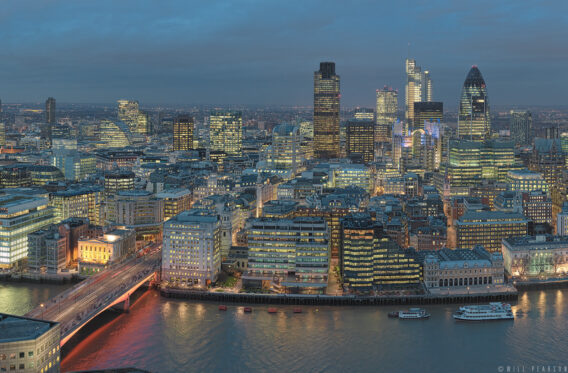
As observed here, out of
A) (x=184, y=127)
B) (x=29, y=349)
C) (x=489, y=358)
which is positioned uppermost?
(x=184, y=127)

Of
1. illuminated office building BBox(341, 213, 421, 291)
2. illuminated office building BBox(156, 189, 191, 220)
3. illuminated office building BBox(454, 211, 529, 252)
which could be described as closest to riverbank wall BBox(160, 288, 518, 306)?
illuminated office building BBox(341, 213, 421, 291)

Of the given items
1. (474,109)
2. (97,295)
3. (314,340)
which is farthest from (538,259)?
(474,109)

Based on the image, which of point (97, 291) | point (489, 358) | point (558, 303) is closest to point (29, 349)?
point (97, 291)

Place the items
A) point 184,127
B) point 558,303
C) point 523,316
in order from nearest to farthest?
point 523,316, point 558,303, point 184,127

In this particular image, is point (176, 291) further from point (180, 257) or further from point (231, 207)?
point (231, 207)

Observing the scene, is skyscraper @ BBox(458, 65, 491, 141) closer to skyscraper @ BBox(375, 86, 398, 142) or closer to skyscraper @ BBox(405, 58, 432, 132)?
skyscraper @ BBox(375, 86, 398, 142)
